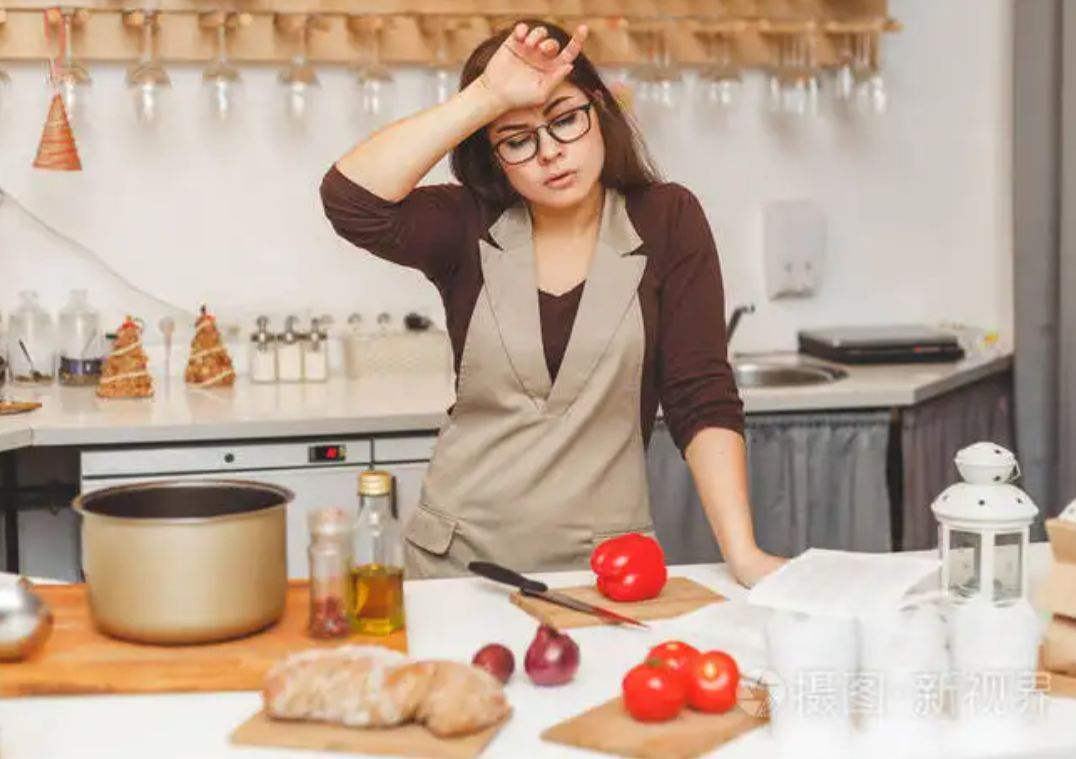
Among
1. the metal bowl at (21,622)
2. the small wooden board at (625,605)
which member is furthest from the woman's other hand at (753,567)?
the metal bowl at (21,622)

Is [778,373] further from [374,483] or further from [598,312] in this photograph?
[374,483]

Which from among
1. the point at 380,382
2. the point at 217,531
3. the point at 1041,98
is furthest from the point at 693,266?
the point at 1041,98

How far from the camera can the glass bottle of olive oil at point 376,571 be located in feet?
5.31

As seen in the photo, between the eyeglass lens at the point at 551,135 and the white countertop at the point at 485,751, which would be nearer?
the white countertop at the point at 485,751

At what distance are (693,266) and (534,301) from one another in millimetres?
241

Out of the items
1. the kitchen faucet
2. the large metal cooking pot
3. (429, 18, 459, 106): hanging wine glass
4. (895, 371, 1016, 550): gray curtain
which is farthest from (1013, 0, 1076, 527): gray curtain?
the large metal cooking pot

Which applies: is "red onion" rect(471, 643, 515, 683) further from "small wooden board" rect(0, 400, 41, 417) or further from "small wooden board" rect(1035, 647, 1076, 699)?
"small wooden board" rect(0, 400, 41, 417)

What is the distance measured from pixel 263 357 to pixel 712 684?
2458 mm

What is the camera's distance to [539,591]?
1.78m

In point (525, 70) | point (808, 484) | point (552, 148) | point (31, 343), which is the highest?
point (525, 70)

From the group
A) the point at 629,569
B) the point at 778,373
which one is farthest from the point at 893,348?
the point at 629,569

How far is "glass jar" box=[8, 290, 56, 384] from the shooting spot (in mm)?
3680

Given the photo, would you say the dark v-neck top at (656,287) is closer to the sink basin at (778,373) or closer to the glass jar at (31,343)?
the sink basin at (778,373)

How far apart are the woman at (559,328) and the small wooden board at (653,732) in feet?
2.36
